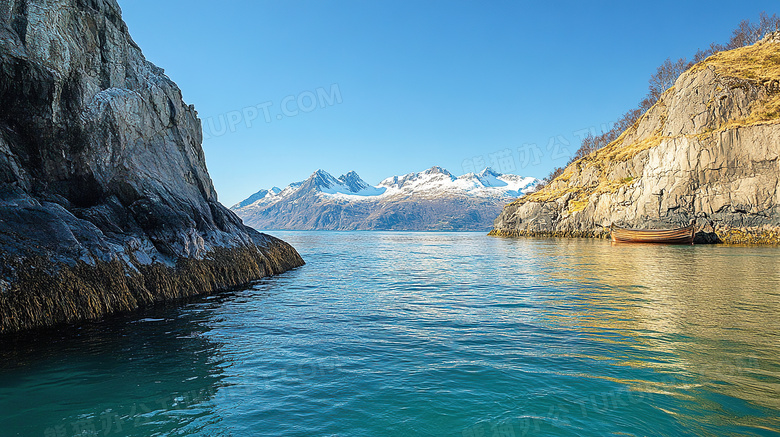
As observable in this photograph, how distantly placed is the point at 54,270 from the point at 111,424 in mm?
7760

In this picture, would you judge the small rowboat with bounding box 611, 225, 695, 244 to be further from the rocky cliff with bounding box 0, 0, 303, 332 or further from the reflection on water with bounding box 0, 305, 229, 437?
the reflection on water with bounding box 0, 305, 229, 437

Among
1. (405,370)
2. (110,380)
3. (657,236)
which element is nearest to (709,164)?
(657,236)

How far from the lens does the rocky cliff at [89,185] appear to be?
1164 cm

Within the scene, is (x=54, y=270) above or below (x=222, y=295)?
above

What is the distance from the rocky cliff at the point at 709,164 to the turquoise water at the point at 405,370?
5412 cm

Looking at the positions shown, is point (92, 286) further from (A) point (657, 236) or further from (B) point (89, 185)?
(A) point (657, 236)

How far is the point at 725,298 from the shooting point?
1630cm

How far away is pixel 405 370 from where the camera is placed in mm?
8438

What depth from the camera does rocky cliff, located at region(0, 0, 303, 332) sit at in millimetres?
11641

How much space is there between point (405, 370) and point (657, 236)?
2576 inches

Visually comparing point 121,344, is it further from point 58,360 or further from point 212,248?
point 212,248

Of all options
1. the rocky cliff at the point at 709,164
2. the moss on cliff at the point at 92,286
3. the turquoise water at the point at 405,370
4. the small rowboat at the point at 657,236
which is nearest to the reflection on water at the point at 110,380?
the turquoise water at the point at 405,370

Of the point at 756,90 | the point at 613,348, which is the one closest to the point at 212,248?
the point at 613,348

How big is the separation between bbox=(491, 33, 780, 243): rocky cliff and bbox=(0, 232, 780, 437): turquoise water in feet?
178
